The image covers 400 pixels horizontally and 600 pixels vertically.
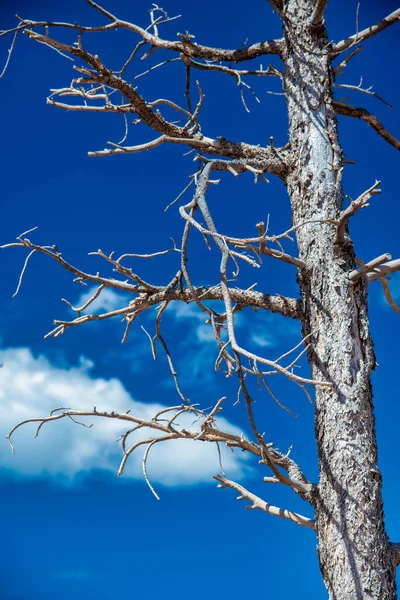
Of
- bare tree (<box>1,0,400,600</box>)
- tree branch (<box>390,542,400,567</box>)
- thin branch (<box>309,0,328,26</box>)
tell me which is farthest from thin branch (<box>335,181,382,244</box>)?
tree branch (<box>390,542,400,567</box>)

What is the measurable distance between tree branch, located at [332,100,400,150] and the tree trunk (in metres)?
0.34

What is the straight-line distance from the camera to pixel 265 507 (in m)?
3.49

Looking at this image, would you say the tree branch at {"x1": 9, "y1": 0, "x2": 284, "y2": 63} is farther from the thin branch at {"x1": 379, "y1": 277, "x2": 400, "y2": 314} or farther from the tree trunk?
the thin branch at {"x1": 379, "y1": 277, "x2": 400, "y2": 314}

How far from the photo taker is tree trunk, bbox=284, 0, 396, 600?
2971 millimetres

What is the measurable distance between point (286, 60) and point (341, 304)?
1.71 meters

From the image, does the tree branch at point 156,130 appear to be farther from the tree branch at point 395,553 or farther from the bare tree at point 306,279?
the tree branch at point 395,553

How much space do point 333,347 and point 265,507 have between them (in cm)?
103

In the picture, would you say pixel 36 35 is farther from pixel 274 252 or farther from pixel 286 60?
pixel 274 252

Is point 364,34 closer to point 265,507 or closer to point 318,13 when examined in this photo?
point 318,13

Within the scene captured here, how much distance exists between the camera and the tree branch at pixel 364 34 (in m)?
3.89

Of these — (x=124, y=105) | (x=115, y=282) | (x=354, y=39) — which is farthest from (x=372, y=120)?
(x=115, y=282)

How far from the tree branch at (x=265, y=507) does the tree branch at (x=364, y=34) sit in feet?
9.16

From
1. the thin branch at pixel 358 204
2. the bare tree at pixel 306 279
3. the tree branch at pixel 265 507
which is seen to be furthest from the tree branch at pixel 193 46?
the tree branch at pixel 265 507

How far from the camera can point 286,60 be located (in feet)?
12.9
